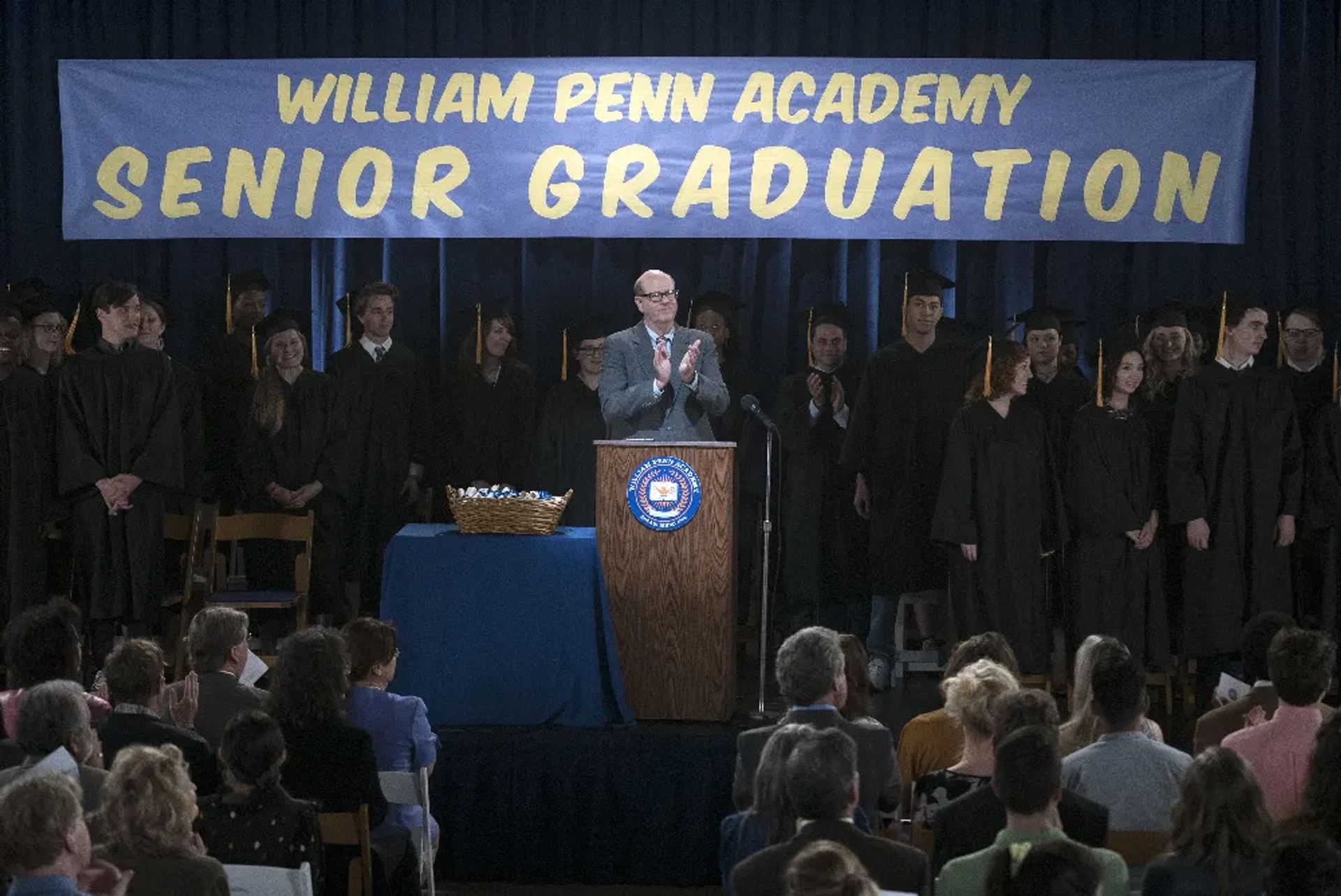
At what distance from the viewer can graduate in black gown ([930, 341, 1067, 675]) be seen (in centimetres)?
725

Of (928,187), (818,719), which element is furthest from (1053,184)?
(818,719)

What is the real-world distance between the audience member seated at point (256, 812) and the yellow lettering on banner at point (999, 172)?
4992mm

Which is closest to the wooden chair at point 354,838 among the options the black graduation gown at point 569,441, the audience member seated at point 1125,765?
the audience member seated at point 1125,765

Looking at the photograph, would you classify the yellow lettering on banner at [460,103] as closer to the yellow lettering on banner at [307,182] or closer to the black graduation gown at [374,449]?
the yellow lettering on banner at [307,182]

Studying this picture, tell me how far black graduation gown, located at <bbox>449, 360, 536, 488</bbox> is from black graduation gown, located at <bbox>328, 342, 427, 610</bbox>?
0.18 m

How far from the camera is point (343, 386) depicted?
327 inches

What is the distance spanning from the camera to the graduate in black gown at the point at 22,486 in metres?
7.55

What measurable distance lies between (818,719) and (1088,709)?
2.02 feet

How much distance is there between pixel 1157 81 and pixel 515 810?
14.0 feet

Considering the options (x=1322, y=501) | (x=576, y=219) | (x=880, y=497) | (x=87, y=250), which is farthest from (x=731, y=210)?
(x=87, y=250)

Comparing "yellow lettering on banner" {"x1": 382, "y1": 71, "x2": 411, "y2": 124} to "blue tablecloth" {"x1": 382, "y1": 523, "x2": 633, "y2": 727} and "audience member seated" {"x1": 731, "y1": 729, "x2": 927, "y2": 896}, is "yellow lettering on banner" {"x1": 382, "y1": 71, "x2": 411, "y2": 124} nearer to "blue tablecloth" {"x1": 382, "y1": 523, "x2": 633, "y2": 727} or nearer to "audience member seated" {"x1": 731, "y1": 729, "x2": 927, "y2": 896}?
"blue tablecloth" {"x1": 382, "y1": 523, "x2": 633, "y2": 727}

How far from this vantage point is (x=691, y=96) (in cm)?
805

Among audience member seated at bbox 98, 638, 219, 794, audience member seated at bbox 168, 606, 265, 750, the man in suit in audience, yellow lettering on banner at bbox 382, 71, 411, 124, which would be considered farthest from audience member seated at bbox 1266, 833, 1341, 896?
yellow lettering on banner at bbox 382, 71, 411, 124

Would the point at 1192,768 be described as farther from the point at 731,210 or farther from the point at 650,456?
the point at 731,210
